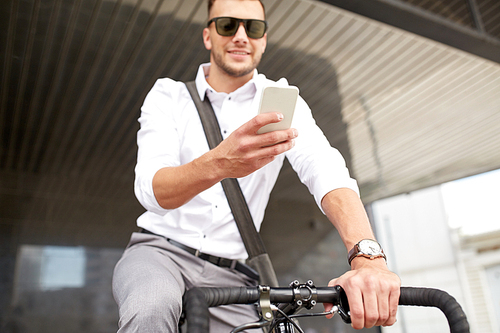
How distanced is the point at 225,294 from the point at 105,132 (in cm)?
713

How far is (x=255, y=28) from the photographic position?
7.44 ft

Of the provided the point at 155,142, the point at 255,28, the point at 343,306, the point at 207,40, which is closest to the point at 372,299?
the point at 343,306

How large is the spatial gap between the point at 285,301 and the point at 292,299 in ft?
0.06

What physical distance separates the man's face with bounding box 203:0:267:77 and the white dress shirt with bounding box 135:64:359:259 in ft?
0.31

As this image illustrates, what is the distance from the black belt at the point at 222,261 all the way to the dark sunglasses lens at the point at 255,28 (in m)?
1.13

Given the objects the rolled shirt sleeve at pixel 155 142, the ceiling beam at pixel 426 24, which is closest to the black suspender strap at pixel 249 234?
the rolled shirt sleeve at pixel 155 142

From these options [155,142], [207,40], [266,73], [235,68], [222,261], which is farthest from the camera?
[266,73]

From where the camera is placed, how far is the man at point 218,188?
46.5 inches

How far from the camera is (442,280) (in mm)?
11375

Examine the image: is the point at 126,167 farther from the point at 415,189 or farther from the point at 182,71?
the point at 415,189

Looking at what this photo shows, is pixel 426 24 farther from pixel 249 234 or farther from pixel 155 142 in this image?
pixel 155 142

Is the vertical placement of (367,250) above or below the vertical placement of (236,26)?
below

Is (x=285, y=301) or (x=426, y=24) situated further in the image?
(x=426, y=24)

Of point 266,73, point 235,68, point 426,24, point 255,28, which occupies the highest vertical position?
point 266,73
